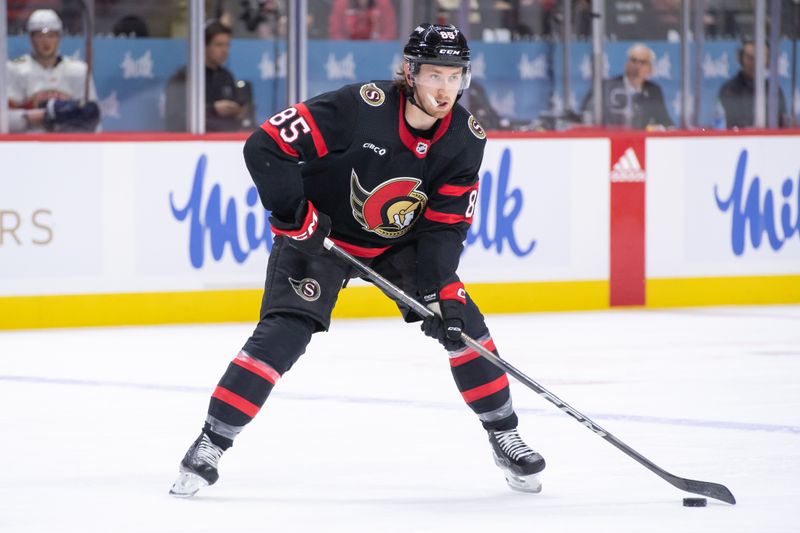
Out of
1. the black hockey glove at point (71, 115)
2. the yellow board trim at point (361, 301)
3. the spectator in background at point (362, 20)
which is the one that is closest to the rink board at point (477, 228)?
the yellow board trim at point (361, 301)

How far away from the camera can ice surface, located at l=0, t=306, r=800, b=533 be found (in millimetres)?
3357

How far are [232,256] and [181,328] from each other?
412 mm

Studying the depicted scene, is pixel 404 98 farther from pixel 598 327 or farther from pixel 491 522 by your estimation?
pixel 598 327

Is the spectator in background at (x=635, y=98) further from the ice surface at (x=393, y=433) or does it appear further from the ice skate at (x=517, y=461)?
the ice skate at (x=517, y=461)

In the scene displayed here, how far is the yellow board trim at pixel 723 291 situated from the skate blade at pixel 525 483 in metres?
4.16

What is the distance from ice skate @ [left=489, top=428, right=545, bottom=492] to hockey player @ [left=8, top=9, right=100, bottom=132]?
3712mm

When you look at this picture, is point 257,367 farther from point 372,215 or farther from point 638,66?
point 638,66

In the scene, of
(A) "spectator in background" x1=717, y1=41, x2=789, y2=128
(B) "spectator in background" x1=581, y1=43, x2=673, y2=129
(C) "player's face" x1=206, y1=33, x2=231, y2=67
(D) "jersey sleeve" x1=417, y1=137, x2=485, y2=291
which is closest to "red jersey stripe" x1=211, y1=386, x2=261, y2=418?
(D) "jersey sleeve" x1=417, y1=137, x2=485, y2=291

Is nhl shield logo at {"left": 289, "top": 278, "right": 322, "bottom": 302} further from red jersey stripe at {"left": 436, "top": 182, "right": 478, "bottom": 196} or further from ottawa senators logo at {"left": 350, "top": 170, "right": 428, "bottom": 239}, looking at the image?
red jersey stripe at {"left": 436, "top": 182, "right": 478, "bottom": 196}

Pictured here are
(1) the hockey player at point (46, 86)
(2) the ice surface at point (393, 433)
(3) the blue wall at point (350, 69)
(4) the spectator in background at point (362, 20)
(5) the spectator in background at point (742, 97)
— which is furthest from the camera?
(5) the spectator in background at point (742, 97)

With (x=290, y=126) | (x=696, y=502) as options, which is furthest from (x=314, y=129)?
(x=696, y=502)

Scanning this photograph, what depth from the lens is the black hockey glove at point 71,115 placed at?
6844 millimetres

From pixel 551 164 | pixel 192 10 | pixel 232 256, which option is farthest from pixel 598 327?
pixel 192 10

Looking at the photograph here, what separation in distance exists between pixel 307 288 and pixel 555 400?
617 millimetres
